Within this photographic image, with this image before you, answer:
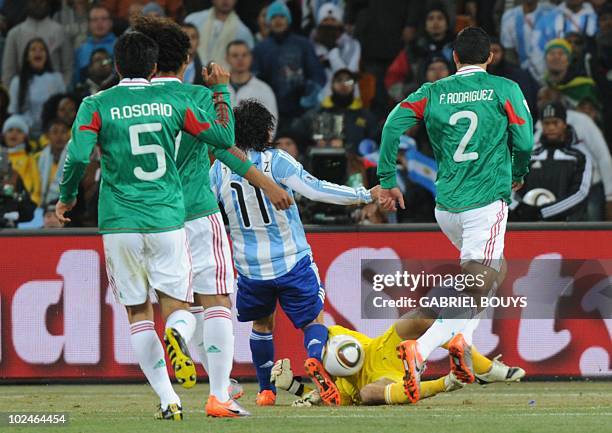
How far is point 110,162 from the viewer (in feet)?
25.8

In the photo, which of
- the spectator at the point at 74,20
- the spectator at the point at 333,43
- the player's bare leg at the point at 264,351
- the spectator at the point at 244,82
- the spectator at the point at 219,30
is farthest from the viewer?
the spectator at the point at 74,20

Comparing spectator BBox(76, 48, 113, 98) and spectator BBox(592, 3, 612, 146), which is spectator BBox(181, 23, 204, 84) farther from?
spectator BBox(592, 3, 612, 146)

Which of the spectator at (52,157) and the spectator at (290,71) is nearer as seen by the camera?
the spectator at (52,157)

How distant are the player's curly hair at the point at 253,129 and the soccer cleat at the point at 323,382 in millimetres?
1519

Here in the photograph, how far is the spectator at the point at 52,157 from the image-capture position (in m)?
15.0

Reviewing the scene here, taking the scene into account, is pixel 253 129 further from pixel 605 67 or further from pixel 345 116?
pixel 605 67

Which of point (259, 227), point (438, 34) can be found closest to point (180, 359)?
point (259, 227)

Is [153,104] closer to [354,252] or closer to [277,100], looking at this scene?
[354,252]

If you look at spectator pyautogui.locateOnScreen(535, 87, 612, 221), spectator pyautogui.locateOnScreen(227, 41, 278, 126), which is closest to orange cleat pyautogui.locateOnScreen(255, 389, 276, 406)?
spectator pyautogui.locateOnScreen(535, 87, 612, 221)

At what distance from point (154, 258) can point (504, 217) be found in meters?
2.55

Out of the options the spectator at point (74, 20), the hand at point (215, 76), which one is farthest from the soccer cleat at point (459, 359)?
the spectator at point (74, 20)

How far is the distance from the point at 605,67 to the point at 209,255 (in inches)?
305

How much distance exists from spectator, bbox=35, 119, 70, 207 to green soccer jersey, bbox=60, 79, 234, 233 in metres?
7.21

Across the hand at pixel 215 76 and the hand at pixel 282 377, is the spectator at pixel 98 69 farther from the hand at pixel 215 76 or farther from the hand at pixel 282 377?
the hand at pixel 215 76
